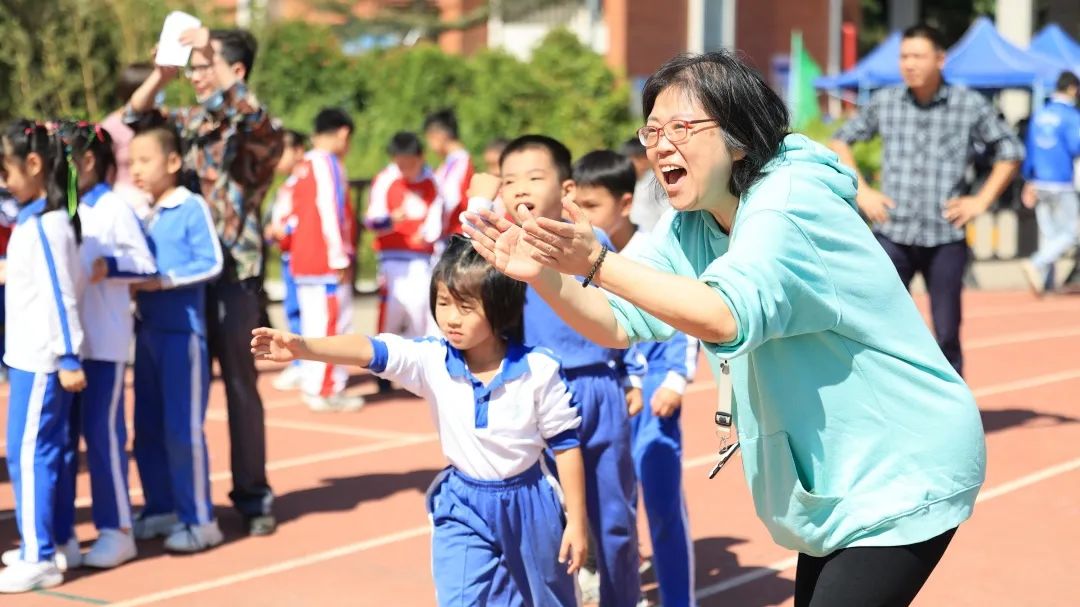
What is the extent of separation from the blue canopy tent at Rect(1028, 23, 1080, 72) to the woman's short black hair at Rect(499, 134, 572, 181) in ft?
67.9

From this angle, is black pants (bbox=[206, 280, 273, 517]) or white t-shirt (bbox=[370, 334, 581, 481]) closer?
white t-shirt (bbox=[370, 334, 581, 481])

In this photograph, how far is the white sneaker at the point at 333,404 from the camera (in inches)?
399

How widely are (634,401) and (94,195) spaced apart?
2579 millimetres

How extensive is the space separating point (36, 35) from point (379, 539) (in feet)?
48.5

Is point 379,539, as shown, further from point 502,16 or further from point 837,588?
point 502,16

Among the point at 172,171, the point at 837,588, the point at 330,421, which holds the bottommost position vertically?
the point at 330,421

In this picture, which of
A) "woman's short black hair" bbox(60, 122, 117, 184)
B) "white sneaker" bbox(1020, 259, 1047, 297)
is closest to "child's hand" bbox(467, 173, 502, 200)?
"woman's short black hair" bbox(60, 122, 117, 184)

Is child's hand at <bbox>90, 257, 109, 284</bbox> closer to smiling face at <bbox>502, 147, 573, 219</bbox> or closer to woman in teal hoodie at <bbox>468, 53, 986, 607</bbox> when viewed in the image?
smiling face at <bbox>502, 147, 573, 219</bbox>

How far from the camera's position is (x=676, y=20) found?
3422 centimetres

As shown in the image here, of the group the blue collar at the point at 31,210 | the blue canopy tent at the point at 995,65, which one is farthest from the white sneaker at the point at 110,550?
the blue canopy tent at the point at 995,65

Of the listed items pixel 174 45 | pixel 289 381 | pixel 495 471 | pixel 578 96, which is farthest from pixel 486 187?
pixel 578 96

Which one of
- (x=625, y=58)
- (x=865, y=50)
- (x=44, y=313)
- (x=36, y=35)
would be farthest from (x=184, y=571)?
(x=865, y=50)

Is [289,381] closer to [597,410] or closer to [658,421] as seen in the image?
[658,421]

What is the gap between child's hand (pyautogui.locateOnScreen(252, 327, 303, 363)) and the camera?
3908 millimetres
